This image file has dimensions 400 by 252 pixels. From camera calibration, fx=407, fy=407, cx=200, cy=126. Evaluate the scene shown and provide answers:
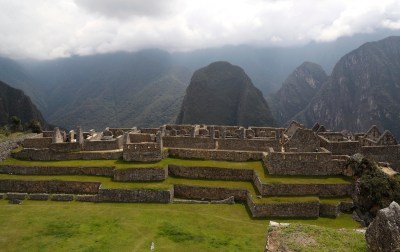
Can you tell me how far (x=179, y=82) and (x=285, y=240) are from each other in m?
169

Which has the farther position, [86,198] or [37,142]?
[37,142]

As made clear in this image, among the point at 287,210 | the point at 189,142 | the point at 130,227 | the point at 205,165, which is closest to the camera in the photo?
the point at 130,227

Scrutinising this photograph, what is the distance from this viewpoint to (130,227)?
22.0 m

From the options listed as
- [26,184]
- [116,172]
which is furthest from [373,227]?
[26,184]

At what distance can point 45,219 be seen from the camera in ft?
77.0

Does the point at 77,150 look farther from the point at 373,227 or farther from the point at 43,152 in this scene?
the point at 373,227

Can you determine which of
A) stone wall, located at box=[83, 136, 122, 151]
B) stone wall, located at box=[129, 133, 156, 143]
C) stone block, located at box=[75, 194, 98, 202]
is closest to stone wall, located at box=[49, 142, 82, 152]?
stone wall, located at box=[83, 136, 122, 151]

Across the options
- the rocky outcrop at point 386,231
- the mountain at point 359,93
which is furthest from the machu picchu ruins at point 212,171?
the mountain at point 359,93

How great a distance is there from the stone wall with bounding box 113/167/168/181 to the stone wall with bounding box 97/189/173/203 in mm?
1743

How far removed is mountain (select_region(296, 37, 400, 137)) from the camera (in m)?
172

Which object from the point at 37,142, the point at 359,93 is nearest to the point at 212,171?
the point at 37,142

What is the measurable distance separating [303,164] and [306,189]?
255 cm

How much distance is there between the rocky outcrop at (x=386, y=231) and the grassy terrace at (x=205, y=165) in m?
16.8

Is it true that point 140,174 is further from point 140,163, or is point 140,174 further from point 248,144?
point 248,144
